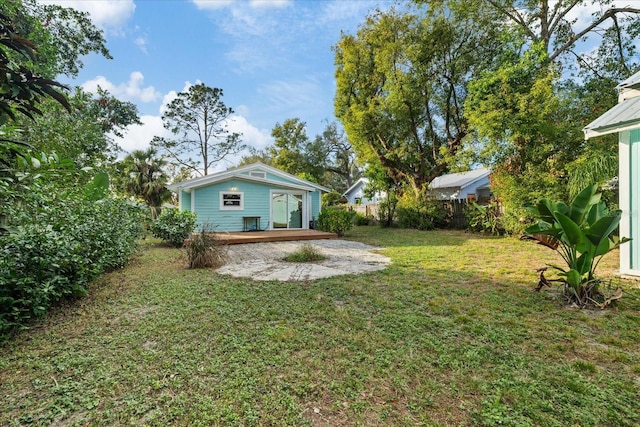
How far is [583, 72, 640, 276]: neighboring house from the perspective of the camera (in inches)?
182

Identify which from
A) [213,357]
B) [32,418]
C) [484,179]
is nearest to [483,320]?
[213,357]

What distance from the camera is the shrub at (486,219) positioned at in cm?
1193

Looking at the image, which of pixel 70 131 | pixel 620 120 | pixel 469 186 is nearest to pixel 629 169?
pixel 620 120

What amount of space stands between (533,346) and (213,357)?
10.1 feet

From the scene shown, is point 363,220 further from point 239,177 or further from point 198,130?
point 198,130

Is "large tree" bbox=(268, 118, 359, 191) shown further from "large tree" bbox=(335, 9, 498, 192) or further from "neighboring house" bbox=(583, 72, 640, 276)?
"neighboring house" bbox=(583, 72, 640, 276)

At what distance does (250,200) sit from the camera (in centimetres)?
1362

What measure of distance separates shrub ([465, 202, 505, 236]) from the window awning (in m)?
7.23

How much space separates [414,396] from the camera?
204 cm

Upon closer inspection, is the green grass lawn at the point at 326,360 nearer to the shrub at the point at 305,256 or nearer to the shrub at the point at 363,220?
the shrub at the point at 305,256

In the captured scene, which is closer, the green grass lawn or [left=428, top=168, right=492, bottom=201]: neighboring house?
the green grass lawn

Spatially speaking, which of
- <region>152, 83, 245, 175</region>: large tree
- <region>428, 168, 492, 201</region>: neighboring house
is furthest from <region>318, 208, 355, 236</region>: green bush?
<region>152, 83, 245, 175</region>: large tree

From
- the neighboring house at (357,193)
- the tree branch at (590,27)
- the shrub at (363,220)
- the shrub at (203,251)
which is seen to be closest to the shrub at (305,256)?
the shrub at (203,251)

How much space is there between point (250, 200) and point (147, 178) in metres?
9.57
